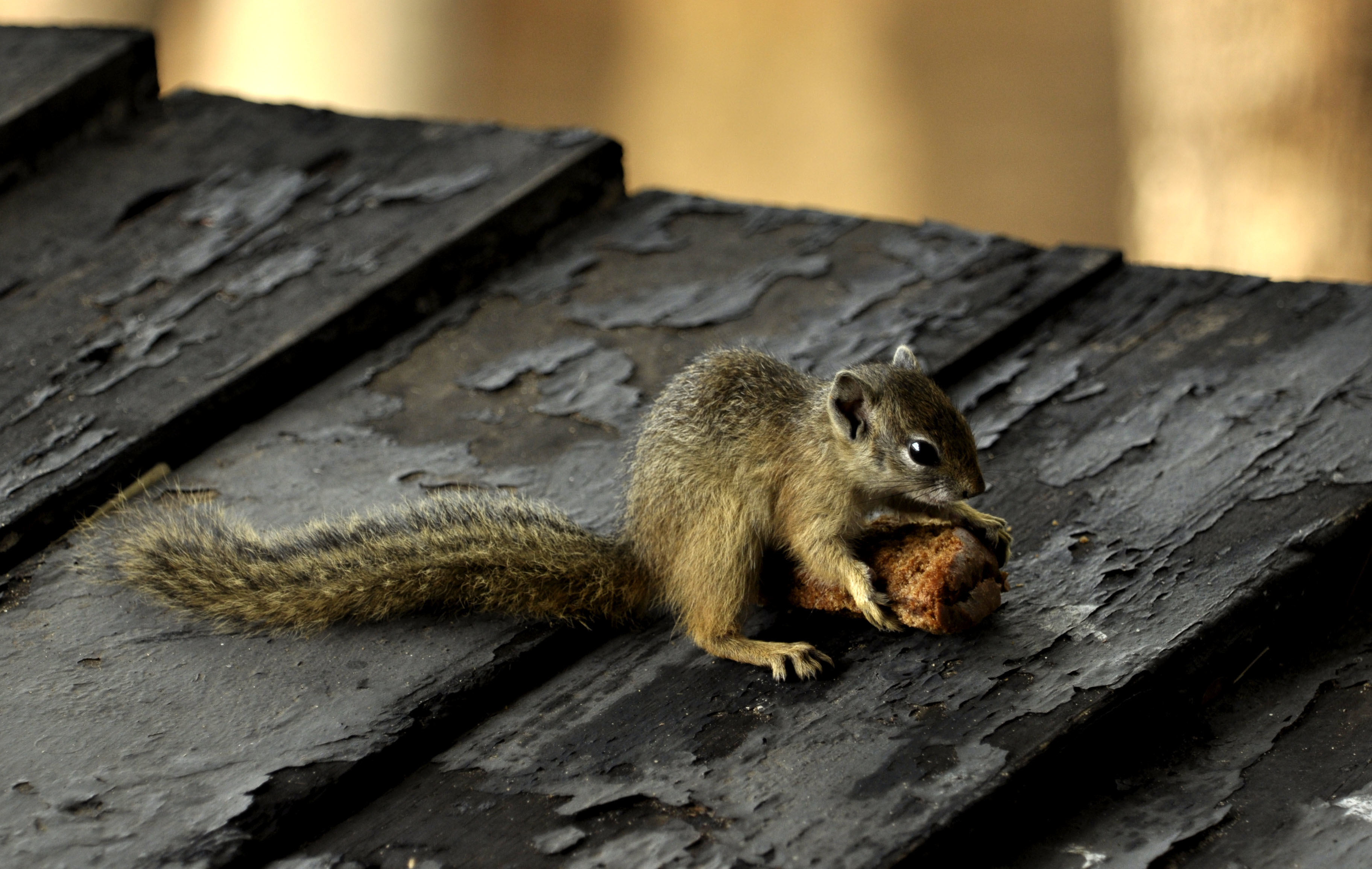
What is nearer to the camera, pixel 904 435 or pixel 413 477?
pixel 904 435

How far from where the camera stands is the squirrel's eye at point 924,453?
182 centimetres

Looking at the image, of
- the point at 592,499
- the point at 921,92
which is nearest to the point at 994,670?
the point at 592,499

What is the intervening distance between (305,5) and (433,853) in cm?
768

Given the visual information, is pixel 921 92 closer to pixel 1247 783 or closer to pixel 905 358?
pixel 905 358

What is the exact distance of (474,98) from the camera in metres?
8.04

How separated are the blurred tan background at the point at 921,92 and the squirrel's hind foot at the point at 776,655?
12.2 feet

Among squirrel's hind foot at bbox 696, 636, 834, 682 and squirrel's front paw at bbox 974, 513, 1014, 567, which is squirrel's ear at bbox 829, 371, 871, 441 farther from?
squirrel's hind foot at bbox 696, 636, 834, 682

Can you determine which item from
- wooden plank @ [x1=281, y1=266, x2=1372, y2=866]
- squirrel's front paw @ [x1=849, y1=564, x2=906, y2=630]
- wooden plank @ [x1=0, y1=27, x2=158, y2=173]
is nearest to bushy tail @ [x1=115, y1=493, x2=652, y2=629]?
wooden plank @ [x1=281, y1=266, x2=1372, y2=866]

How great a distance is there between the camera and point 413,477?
2.24 metres

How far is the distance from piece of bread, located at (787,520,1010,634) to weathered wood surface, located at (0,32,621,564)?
126 cm

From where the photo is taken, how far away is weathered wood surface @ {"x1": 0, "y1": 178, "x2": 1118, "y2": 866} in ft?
5.15

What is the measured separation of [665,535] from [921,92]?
5.16 m

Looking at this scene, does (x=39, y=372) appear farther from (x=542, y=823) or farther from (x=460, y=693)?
(x=542, y=823)

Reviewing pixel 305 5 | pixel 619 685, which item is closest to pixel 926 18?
pixel 305 5
